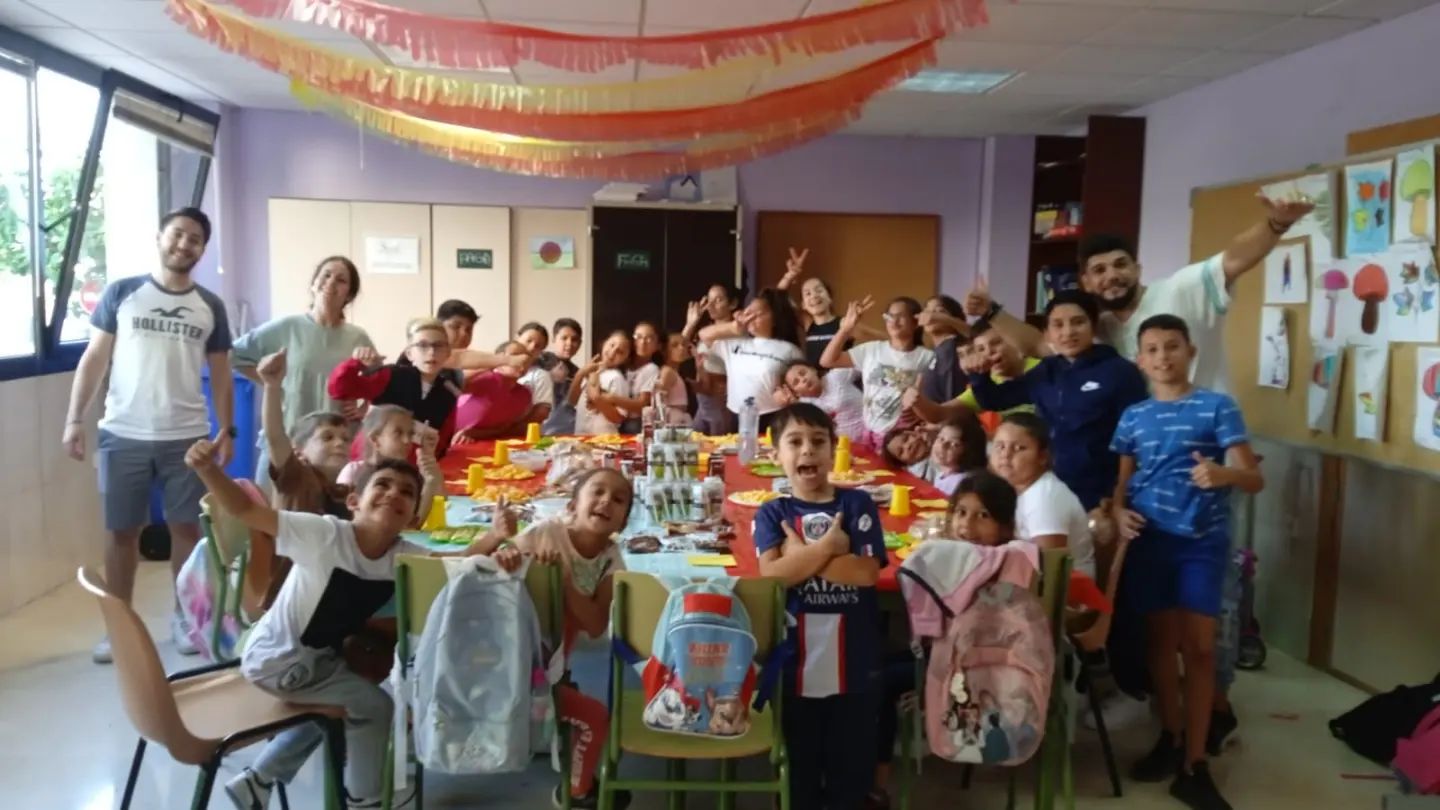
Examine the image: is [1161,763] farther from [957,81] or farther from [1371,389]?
[957,81]

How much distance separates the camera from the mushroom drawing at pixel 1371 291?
370 cm

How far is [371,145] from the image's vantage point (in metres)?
7.21

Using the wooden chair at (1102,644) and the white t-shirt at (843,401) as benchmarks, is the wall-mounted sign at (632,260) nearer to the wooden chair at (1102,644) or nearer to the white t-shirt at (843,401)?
the white t-shirt at (843,401)

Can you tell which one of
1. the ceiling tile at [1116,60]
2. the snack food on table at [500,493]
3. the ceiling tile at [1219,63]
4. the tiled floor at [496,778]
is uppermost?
the ceiling tile at [1219,63]

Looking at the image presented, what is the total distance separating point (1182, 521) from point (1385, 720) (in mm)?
1101

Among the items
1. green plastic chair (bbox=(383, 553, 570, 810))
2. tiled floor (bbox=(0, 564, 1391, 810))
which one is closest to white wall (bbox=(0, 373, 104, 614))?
tiled floor (bbox=(0, 564, 1391, 810))

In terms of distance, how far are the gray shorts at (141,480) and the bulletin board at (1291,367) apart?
3882 mm

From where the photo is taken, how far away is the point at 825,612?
2430 millimetres

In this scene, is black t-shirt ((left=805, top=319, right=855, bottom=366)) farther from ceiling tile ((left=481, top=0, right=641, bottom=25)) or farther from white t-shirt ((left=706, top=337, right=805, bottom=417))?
ceiling tile ((left=481, top=0, right=641, bottom=25))

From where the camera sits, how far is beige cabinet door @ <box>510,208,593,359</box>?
23.6 ft

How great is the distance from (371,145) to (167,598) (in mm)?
3743

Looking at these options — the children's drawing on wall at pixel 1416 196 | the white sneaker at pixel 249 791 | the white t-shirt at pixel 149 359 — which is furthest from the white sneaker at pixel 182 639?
the children's drawing on wall at pixel 1416 196

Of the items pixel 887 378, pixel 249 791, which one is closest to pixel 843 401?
pixel 887 378

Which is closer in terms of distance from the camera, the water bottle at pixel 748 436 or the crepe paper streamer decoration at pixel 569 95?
the crepe paper streamer decoration at pixel 569 95
